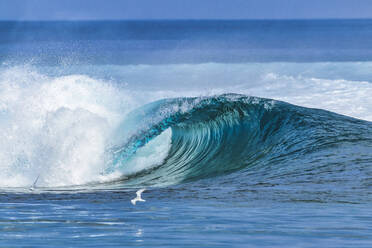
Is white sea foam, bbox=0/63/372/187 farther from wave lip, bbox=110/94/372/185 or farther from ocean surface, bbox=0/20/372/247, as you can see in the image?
wave lip, bbox=110/94/372/185

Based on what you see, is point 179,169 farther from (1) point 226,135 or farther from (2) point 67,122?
(2) point 67,122

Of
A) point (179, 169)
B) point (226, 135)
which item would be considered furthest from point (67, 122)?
point (226, 135)

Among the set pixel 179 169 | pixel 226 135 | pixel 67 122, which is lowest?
pixel 179 169

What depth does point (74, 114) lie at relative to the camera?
34.8ft

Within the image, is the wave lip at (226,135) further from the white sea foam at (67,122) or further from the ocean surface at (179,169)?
the white sea foam at (67,122)

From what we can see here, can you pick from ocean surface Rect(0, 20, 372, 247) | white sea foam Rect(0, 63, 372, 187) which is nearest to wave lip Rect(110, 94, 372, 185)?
ocean surface Rect(0, 20, 372, 247)

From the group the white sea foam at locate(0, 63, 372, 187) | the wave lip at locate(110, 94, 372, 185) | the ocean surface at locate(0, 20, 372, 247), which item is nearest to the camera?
the ocean surface at locate(0, 20, 372, 247)

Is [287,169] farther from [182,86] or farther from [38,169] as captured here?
[182,86]


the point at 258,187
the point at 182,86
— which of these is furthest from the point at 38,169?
the point at 182,86

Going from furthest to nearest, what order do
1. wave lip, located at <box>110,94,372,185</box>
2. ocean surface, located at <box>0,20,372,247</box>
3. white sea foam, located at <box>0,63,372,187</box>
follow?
white sea foam, located at <box>0,63,372,187</box>, wave lip, located at <box>110,94,372,185</box>, ocean surface, located at <box>0,20,372,247</box>

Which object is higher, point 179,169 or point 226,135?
point 226,135

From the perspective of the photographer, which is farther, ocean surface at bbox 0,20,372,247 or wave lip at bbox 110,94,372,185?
wave lip at bbox 110,94,372,185

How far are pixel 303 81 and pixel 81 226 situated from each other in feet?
64.7

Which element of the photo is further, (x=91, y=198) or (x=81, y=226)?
(x=91, y=198)
